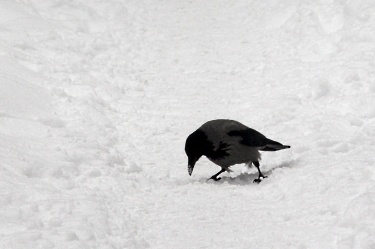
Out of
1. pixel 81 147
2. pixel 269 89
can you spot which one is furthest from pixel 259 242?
pixel 269 89

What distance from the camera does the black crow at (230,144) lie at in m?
6.87

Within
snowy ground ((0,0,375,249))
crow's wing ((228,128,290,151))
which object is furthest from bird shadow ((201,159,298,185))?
crow's wing ((228,128,290,151))

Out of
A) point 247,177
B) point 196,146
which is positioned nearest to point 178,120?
point 196,146

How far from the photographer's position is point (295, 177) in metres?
6.19

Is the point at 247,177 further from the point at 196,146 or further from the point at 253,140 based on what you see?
the point at 196,146

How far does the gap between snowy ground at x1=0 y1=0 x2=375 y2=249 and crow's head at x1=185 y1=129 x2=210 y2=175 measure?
0.33 meters

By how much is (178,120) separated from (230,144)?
9.14 ft

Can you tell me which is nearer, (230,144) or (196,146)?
(230,144)

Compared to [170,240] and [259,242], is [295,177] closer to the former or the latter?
[259,242]

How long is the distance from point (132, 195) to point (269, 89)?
16.6 feet

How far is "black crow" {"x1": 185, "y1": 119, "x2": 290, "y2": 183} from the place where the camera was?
22.5 ft

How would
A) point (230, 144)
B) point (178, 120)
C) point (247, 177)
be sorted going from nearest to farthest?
point (230, 144) → point (247, 177) → point (178, 120)

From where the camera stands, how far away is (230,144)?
6.86 metres

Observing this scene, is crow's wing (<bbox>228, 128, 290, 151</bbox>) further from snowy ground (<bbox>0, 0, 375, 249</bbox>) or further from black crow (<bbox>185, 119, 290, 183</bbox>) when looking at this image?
snowy ground (<bbox>0, 0, 375, 249</bbox>)
